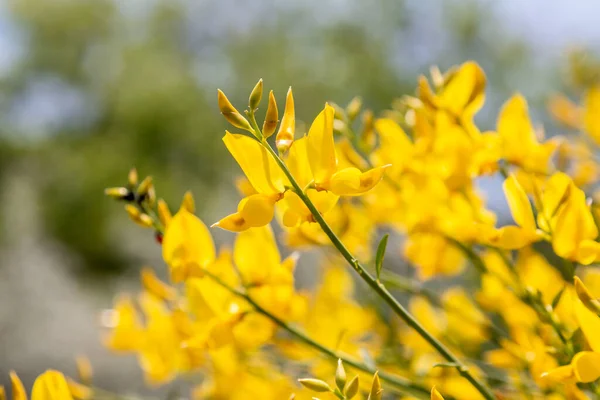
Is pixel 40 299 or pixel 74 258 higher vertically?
pixel 40 299

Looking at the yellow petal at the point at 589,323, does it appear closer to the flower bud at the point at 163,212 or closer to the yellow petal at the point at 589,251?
the yellow petal at the point at 589,251

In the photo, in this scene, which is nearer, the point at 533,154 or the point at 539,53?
the point at 533,154

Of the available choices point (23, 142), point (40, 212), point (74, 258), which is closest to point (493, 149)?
point (74, 258)

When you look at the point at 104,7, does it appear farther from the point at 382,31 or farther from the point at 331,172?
the point at 331,172

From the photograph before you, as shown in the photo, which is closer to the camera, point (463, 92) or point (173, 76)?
point (463, 92)

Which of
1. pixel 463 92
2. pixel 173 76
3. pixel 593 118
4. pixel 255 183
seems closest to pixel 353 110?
pixel 463 92

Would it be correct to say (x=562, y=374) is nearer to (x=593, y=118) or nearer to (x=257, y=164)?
(x=257, y=164)

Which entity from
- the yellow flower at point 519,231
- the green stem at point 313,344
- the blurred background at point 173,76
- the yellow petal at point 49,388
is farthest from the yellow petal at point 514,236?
the blurred background at point 173,76
